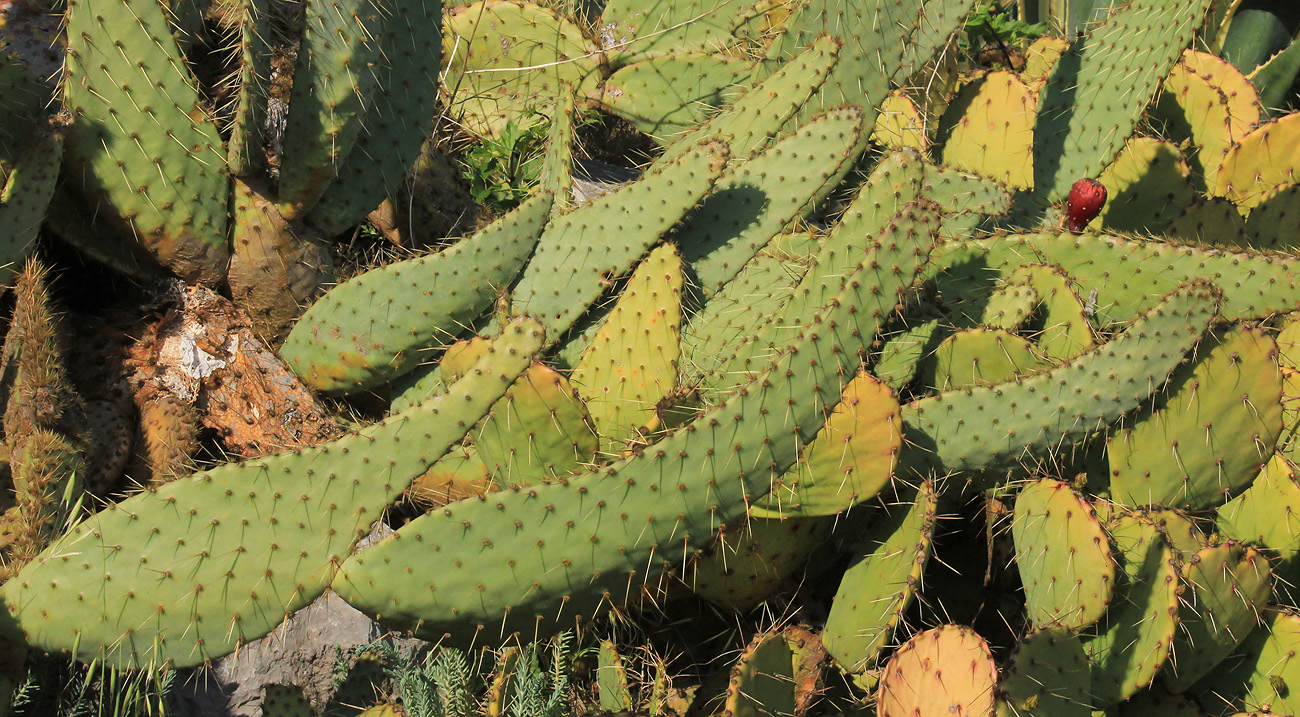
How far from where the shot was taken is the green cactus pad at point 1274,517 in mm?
2252

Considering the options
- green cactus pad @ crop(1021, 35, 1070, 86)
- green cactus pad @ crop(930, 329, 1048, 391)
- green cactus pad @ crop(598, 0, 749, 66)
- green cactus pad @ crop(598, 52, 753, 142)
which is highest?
green cactus pad @ crop(598, 0, 749, 66)

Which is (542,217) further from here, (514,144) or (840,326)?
(840,326)

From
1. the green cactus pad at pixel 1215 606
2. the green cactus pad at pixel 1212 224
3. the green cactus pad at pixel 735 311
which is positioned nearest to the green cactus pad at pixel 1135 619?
the green cactus pad at pixel 1215 606

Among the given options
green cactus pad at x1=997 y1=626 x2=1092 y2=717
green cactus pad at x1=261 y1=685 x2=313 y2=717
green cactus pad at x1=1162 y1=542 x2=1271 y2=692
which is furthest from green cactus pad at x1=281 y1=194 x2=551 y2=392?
green cactus pad at x1=1162 y1=542 x2=1271 y2=692

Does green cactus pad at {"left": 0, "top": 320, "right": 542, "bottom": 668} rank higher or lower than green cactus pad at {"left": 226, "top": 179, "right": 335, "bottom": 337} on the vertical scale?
lower

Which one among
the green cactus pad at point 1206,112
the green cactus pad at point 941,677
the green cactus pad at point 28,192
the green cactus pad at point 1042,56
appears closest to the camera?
the green cactus pad at point 941,677

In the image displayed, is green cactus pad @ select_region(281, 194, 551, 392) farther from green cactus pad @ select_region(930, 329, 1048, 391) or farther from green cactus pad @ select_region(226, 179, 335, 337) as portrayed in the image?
green cactus pad @ select_region(930, 329, 1048, 391)

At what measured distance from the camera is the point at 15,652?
191 centimetres

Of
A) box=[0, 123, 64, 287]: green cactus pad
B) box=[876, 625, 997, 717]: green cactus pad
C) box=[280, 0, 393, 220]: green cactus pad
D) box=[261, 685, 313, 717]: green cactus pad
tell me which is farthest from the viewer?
box=[280, 0, 393, 220]: green cactus pad

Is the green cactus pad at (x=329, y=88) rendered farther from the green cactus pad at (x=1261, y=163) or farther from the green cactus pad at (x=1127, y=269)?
the green cactus pad at (x=1261, y=163)

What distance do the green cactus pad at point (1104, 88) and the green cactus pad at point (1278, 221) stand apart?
52cm

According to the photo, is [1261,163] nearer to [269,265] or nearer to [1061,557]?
[1061,557]

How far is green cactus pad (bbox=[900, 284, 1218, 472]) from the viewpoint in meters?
2.06

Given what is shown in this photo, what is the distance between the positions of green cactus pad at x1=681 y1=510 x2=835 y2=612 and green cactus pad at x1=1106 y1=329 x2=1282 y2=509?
0.68m
